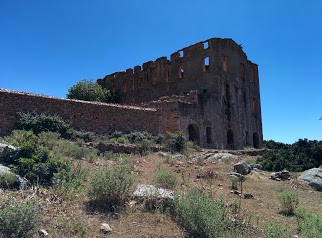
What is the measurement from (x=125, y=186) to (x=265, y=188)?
5.84m

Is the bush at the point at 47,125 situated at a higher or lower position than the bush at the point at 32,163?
higher

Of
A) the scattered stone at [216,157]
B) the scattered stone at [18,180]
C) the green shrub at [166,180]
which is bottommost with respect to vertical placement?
the green shrub at [166,180]

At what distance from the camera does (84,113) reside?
17.1 m

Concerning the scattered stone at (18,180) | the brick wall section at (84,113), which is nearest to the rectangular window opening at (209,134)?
the brick wall section at (84,113)

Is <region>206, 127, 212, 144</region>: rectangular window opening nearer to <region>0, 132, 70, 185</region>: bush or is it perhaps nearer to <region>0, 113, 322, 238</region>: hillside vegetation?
<region>0, 113, 322, 238</region>: hillside vegetation

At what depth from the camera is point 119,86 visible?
3656 centimetres

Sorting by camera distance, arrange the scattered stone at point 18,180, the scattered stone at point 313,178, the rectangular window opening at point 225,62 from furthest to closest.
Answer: the rectangular window opening at point 225,62 → the scattered stone at point 313,178 → the scattered stone at point 18,180

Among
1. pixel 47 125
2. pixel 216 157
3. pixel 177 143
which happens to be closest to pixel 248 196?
pixel 216 157

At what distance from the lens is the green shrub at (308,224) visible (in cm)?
597

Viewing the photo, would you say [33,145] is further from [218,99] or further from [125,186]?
[218,99]

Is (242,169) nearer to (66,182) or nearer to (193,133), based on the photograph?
(66,182)

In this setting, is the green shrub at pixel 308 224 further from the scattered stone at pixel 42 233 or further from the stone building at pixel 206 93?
the stone building at pixel 206 93

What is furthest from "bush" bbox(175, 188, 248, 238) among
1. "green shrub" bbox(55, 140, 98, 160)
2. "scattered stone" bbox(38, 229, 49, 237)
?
"green shrub" bbox(55, 140, 98, 160)

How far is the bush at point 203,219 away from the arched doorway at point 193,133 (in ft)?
60.6
